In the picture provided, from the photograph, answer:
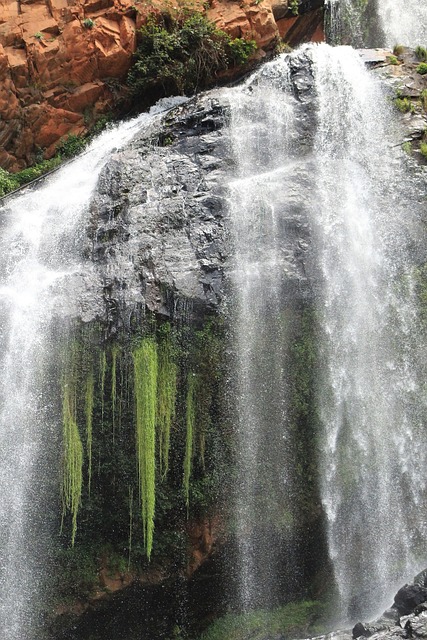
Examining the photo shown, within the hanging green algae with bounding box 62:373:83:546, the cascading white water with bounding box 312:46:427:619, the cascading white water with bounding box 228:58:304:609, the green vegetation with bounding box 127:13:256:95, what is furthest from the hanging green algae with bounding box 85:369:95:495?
the green vegetation with bounding box 127:13:256:95

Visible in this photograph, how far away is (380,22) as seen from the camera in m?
22.2

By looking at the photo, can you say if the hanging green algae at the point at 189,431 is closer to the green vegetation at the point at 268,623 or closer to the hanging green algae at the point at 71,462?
the hanging green algae at the point at 71,462

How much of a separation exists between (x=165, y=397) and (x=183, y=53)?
9.84 m

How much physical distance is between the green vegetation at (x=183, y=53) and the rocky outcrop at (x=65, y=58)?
38 cm

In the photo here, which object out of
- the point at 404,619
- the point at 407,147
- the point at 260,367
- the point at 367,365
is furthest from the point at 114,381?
the point at 407,147

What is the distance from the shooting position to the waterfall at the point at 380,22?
21.5 metres

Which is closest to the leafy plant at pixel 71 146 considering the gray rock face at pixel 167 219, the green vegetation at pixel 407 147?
the gray rock face at pixel 167 219

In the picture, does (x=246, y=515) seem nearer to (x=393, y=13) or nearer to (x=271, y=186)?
(x=271, y=186)

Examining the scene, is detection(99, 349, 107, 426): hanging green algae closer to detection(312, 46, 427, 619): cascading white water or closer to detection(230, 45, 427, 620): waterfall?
detection(230, 45, 427, 620): waterfall

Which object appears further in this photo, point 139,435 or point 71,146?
point 71,146

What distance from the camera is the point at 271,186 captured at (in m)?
14.8

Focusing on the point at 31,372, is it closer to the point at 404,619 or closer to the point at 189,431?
the point at 189,431

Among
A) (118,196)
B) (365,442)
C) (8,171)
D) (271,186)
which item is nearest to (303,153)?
(271,186)

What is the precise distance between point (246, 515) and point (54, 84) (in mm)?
12196
